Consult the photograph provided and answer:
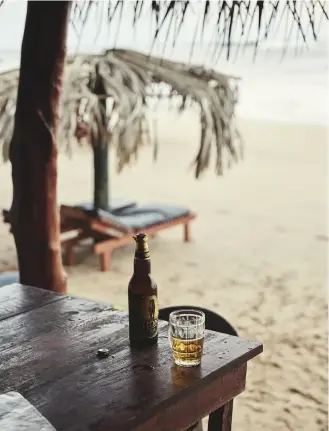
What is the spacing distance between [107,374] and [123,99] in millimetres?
3406

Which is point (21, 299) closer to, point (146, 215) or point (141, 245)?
point (141, 245)

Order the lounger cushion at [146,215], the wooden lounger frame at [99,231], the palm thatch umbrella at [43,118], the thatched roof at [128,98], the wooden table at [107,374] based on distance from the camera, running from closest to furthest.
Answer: the wooden table at [107,374] < the palm thatch umbrella at [43,118] < the thatched roof at [128,98] < the wooden lounger frame at [99,231] < the lounger cushion at [146,215]

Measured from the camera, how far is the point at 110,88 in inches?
188

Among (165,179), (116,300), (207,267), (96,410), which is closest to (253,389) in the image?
(116,300)

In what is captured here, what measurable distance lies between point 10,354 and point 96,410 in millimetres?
349

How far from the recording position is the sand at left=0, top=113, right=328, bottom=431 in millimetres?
2979

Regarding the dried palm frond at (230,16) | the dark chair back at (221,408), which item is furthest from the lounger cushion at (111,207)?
the dark chair back at (221,408)

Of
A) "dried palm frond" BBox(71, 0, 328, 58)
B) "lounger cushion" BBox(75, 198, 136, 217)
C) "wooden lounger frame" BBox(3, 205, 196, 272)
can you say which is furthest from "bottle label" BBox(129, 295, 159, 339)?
"lounger cushion" BBox(75, 198, 136, 217)

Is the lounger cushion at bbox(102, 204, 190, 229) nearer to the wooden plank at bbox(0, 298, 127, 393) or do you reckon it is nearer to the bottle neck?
the wooden plank at bbox(0, 298, 127, 393)

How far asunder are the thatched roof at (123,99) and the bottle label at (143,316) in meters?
2.89

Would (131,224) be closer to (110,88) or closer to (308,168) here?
(110,88)

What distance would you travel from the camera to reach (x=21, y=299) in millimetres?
1933

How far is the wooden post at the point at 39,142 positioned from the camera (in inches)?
96.4

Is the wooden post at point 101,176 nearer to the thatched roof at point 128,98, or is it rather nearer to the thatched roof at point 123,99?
the thatched roof at point 123,99
